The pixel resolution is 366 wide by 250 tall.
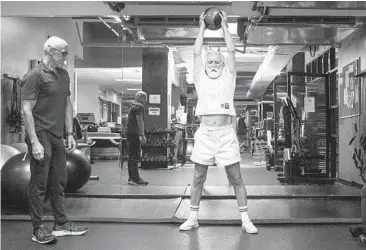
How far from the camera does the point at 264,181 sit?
6.94 m

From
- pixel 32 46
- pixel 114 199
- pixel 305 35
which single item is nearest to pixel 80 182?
pixel 114 199

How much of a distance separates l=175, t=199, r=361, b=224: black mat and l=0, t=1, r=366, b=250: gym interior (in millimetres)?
12

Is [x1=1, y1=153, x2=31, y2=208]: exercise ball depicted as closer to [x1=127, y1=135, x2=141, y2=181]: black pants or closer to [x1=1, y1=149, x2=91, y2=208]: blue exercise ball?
[x1=1, y1=149, x2=91, y2=208]: blue exercise ball

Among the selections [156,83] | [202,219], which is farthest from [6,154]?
[156,83]

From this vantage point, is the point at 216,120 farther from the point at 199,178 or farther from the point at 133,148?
the point at 133,148

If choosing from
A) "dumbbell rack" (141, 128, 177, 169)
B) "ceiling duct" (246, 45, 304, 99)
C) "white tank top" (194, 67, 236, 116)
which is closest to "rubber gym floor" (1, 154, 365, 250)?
"white tank top" (194, 67, 236, 116)

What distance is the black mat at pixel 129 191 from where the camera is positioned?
5.08 metres

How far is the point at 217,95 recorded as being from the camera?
10.8ft

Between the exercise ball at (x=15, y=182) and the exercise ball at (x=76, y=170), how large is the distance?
74cm

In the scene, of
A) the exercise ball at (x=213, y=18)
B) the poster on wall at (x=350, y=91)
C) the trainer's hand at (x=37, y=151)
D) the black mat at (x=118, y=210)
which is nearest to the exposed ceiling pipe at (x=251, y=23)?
the poster on wall at (x=350, y=91)

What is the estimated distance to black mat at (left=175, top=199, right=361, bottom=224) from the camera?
3.73 m

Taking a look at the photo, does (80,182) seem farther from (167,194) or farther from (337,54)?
(337,54)

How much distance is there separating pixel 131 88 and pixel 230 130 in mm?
4702

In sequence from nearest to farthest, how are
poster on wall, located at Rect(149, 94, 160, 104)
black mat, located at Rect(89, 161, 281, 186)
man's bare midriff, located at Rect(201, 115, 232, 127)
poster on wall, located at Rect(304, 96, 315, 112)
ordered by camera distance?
man's bare midriff, located at Rect(201, 115, 232, 127) < black mat, located at Rect(89, 161, 281, 186) < poster on wall, located at Rect(304, 96, 315, 112) < poster on wall, located at Rect(149, 94, 160, 104)
